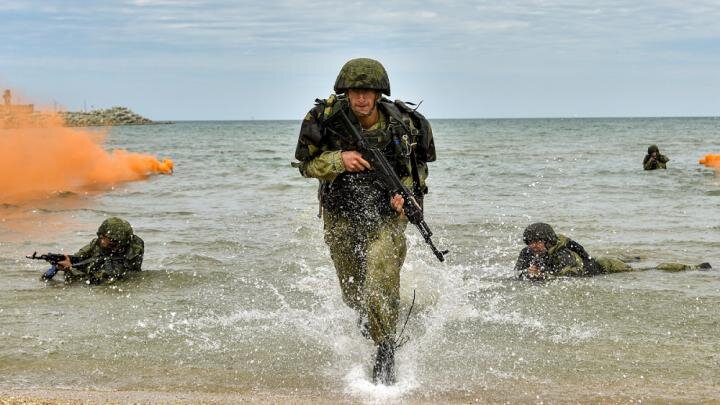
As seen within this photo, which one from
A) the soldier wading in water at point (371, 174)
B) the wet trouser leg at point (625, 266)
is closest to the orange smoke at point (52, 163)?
the wet trouser leg at point (625, 266)

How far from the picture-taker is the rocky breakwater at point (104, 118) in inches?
4253

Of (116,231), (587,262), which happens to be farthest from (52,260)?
(587,262)

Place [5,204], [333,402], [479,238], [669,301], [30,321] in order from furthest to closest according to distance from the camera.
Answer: [5,204], [479,238], [669,301], [30,321], [333,402]

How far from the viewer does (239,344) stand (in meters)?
6.49

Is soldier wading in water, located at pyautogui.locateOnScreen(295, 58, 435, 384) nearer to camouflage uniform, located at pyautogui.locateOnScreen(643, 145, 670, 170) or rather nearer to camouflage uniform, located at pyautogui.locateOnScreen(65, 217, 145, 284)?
camouflage uniform, located at pyautogui.locateOnScreen(65, 217, 145, 284)

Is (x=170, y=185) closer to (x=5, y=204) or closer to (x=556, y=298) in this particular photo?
(x=5, y=204)

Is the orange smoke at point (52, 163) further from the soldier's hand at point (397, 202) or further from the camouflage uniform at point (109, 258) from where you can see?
the soldier's hand at point (397, 202)

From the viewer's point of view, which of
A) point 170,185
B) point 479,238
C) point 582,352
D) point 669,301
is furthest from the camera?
point 170,185

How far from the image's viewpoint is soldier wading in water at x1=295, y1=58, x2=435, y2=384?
A: 17.5ft

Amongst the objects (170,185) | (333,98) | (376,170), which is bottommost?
(170,185)

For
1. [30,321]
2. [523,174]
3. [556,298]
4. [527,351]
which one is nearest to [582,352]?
[527,351]

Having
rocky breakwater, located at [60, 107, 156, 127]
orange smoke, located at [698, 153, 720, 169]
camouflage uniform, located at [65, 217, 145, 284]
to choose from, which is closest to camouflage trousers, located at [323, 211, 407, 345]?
camouflage uniform, located at [65, 217, 145, 284]

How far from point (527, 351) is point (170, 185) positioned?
1730 centimetres

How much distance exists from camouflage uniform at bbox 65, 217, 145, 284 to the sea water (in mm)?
222
